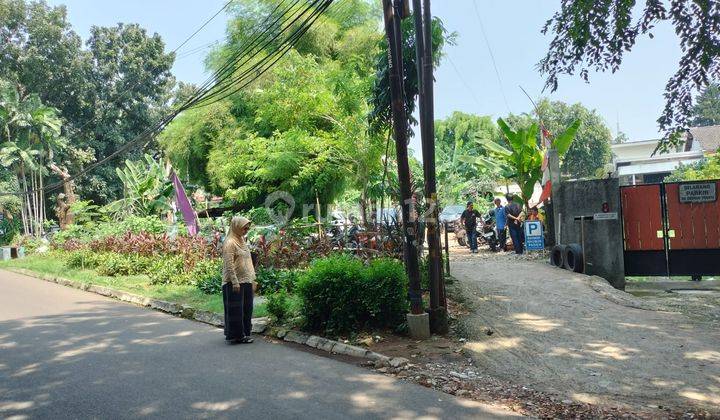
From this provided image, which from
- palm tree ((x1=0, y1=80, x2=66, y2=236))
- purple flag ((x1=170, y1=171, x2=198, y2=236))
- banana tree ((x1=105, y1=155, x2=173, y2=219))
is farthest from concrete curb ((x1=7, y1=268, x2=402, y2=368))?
palm tree ((x1=0, y1=80, x2=66, y2=236))

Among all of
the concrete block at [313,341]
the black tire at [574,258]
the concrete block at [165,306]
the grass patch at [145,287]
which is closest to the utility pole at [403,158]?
the concrete block at [313,341]

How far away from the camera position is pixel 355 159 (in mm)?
16672

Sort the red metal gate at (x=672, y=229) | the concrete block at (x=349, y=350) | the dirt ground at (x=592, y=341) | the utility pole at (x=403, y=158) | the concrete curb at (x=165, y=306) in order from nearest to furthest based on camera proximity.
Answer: the dirt ground at (x=592, y=341), the concrete block at (x=349, y=350), the utility pole at (x=403, y=158), the concrete curb at (x=165, y=306), the red metal gate at (x=672, y=229)

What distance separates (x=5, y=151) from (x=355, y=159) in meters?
24.8

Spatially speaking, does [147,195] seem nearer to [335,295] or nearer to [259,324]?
[259,324]

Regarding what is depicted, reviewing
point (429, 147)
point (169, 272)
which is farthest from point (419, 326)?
point (169, 272)

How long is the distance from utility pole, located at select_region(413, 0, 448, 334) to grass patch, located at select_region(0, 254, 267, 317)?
3.08 m

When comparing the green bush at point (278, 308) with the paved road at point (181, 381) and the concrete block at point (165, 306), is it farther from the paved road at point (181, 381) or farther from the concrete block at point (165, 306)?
the concrete block at point (165, 306)

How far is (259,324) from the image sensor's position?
8.55 m

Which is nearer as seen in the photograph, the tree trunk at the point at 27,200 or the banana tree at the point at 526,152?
the banana tree at the point at 526,152

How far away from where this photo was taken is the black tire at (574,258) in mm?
11391

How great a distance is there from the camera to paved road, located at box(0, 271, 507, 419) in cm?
486

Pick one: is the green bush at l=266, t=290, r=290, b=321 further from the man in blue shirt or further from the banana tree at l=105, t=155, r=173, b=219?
the banana tree at l=105, t=155, r=173, b=219

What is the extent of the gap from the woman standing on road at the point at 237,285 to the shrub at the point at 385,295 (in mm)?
1629
